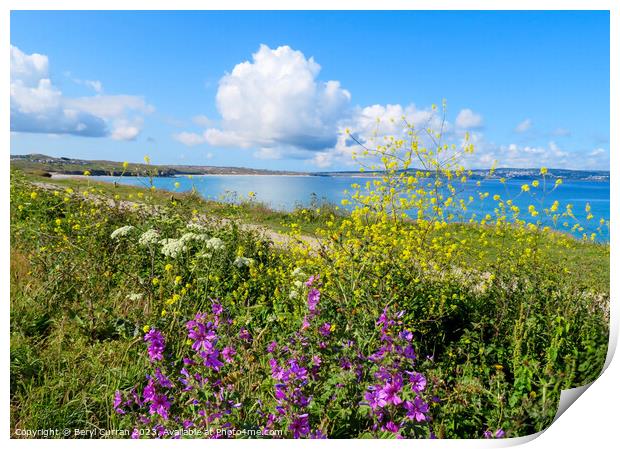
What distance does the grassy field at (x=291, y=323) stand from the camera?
2.23 metres

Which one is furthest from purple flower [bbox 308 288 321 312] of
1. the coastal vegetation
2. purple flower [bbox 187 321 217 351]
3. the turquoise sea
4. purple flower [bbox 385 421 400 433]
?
the turquoise sea

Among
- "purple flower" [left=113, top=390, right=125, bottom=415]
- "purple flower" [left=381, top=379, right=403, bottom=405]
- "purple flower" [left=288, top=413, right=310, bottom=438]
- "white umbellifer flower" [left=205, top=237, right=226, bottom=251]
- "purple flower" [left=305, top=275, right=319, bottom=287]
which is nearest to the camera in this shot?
"purple flower" [left=381, top=379, right=403, bottom=405]

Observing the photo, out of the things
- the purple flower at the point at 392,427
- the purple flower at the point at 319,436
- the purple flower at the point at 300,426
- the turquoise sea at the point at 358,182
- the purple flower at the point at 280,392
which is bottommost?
the purple flower at the point at 319,436

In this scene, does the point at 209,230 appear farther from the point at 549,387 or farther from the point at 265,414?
the point at 549,387

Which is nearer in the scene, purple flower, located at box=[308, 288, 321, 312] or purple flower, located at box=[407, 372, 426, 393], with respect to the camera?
purple flower, located at box=[407, 372, 426, 393]

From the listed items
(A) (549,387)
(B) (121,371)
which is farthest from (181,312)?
(A) (549,387)

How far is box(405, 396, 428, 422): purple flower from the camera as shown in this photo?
79.7 inches

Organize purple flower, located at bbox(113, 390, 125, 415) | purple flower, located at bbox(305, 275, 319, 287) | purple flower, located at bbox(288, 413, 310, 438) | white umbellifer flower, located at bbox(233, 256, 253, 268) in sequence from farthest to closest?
white umbellifer flower, located at bbox(233, 256, 253, 268) → purple flower, located at bbox(305, 275, 319, 287) → purple flower, located at bbox(113, 390, 125, 415) → purple flower, located at bbox(288, 413, 310, 438)

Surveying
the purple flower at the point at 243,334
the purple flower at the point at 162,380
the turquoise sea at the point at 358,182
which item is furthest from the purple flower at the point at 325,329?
the turquoise sea at the point at 358,182

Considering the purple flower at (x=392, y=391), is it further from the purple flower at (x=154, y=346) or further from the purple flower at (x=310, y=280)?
the purple flower at (x=154, y=346)

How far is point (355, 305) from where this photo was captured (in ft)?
8.87

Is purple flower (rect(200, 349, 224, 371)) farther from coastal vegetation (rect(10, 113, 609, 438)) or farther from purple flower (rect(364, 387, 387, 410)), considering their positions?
purple flower (rect(364, 387, 387, 410))

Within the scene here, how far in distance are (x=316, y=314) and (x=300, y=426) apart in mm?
488
